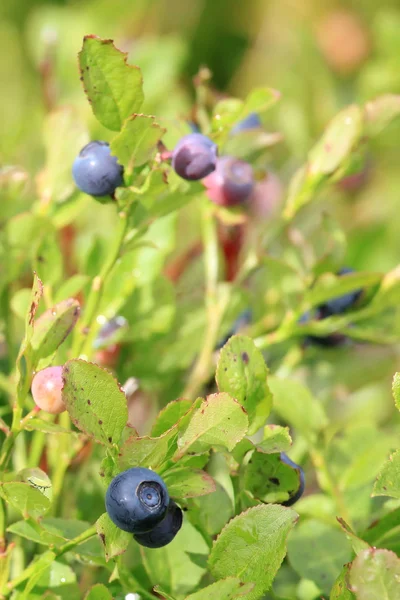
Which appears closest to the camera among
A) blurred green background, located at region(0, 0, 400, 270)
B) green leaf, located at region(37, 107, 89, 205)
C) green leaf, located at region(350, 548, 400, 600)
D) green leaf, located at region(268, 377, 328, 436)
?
green leaf, located at region(350, 548, 400, 600)

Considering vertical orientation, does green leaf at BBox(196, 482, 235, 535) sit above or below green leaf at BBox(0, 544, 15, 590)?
below

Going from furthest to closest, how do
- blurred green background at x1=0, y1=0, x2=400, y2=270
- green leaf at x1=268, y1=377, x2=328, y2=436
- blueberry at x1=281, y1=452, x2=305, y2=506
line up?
blurred green background at x1=0, y1=0, x2=400, y2=270 < green leaf at x1=268, y1=377, x2=328, y2=436 < blueberry at x1=281, y1=452, x2=305, y2=506

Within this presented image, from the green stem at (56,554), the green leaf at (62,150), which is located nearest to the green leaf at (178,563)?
the green stem at (56,554)

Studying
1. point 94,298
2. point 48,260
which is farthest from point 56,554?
point 48,260

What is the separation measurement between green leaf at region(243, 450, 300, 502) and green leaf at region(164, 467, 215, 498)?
0.06m

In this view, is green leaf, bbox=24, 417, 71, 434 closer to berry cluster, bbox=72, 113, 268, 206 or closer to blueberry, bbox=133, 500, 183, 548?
blueberry, bbox=133, 500, 183, 548

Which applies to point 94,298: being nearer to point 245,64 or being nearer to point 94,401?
point 94,401

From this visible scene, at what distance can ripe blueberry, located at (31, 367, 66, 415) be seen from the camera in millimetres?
586

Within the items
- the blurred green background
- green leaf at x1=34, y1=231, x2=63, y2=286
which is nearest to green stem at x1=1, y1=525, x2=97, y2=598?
green leaf at x1=34, y1=231, x2=63, y2=286

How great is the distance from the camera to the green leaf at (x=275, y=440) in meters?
0.59

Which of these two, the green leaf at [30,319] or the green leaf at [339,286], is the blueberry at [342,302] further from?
the green leaf at [30,319]

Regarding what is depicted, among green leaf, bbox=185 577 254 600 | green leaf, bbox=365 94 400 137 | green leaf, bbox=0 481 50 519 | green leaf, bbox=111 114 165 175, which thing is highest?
green leaf, bbox=111 114 165 175

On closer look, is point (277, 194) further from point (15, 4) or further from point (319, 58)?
point (15, 4)

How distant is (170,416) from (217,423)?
0.17ft
